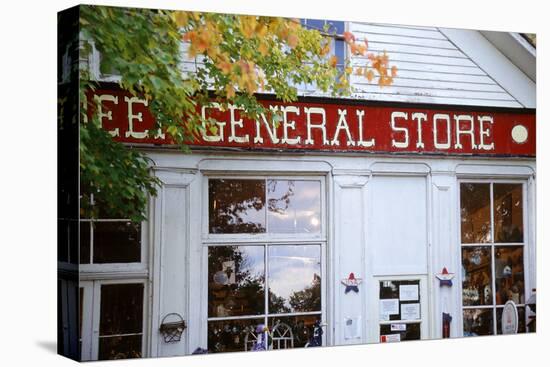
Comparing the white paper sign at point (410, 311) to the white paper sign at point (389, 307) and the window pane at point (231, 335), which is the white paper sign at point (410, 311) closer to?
the white paper sign at point (389, 307)

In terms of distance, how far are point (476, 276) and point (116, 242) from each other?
10.5 ft

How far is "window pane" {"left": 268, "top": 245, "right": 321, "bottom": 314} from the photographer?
7.41 m

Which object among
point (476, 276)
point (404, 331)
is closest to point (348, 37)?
point (476, 276)

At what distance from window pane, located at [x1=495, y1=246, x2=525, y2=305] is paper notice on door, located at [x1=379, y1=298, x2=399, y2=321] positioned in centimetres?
103

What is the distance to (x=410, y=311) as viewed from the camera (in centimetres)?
789

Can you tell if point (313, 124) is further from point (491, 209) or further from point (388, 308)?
point (491, 209)

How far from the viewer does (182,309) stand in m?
7.08

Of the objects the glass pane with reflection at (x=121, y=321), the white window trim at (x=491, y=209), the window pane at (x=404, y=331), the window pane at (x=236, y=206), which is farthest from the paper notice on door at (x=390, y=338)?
the glass pane with reflection at (x=121, y=321)

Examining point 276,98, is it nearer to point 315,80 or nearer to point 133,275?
point 315,80

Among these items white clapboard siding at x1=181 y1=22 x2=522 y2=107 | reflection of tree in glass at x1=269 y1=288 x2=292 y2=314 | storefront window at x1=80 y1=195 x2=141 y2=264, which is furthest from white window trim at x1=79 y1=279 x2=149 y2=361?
white clapboard siding at x1=181 y1=22 x2=522 y2=107

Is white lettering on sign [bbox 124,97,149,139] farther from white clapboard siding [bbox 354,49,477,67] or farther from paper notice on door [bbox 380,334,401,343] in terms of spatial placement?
paper notice on door [bbox 380,334,401,343]

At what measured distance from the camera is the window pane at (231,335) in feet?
23.6

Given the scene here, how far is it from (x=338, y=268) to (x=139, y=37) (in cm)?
245

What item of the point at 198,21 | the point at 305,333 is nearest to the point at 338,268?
the point at 305,333
